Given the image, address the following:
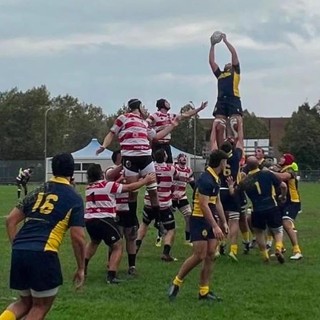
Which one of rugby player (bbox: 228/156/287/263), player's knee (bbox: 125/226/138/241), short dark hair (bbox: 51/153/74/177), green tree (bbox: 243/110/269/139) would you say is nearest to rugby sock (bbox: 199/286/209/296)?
player's knee (bbox: 125/226/138/241)

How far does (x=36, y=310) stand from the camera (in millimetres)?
8453

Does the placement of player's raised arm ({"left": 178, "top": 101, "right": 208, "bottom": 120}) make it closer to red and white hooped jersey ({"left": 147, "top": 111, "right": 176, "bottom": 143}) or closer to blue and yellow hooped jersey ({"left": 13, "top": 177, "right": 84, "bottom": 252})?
red and white hooped jersey ({"left": 147, "top": 111, "right": 176, "bottom": 143})

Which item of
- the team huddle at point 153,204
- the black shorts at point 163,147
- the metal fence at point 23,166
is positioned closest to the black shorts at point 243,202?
the team huddle at point 153,204

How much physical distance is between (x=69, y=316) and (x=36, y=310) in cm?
210

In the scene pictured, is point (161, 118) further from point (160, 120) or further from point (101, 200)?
point (101, 200)

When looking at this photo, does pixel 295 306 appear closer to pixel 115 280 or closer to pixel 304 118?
pixel 115 280

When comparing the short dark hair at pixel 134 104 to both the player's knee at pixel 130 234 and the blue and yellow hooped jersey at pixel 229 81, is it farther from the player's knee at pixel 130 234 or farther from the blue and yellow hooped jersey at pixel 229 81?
the blue and yellow hooped jersey at pixel 229 81

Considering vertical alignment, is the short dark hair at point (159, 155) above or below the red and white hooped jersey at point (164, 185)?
above

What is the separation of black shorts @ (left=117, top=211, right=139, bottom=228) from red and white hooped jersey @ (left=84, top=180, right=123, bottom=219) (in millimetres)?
1155

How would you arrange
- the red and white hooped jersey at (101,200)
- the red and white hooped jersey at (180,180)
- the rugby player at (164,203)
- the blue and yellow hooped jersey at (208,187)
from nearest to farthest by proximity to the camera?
the blue and yellow hooped jersey at (208,187)
the red and white hooped jersey at (101,200)
the rugby player at (164,203)
the red and white hooped jersey at (180,180)

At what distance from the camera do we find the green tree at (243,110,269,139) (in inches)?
4092

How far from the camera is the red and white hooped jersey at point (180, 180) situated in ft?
56.8

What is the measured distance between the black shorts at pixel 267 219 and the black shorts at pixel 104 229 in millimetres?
3562

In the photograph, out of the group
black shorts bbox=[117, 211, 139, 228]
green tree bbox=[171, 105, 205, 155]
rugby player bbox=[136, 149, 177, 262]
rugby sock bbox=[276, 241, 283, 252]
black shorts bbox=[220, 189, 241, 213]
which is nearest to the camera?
black shorts bbox=[117, 211, 139, 228]
